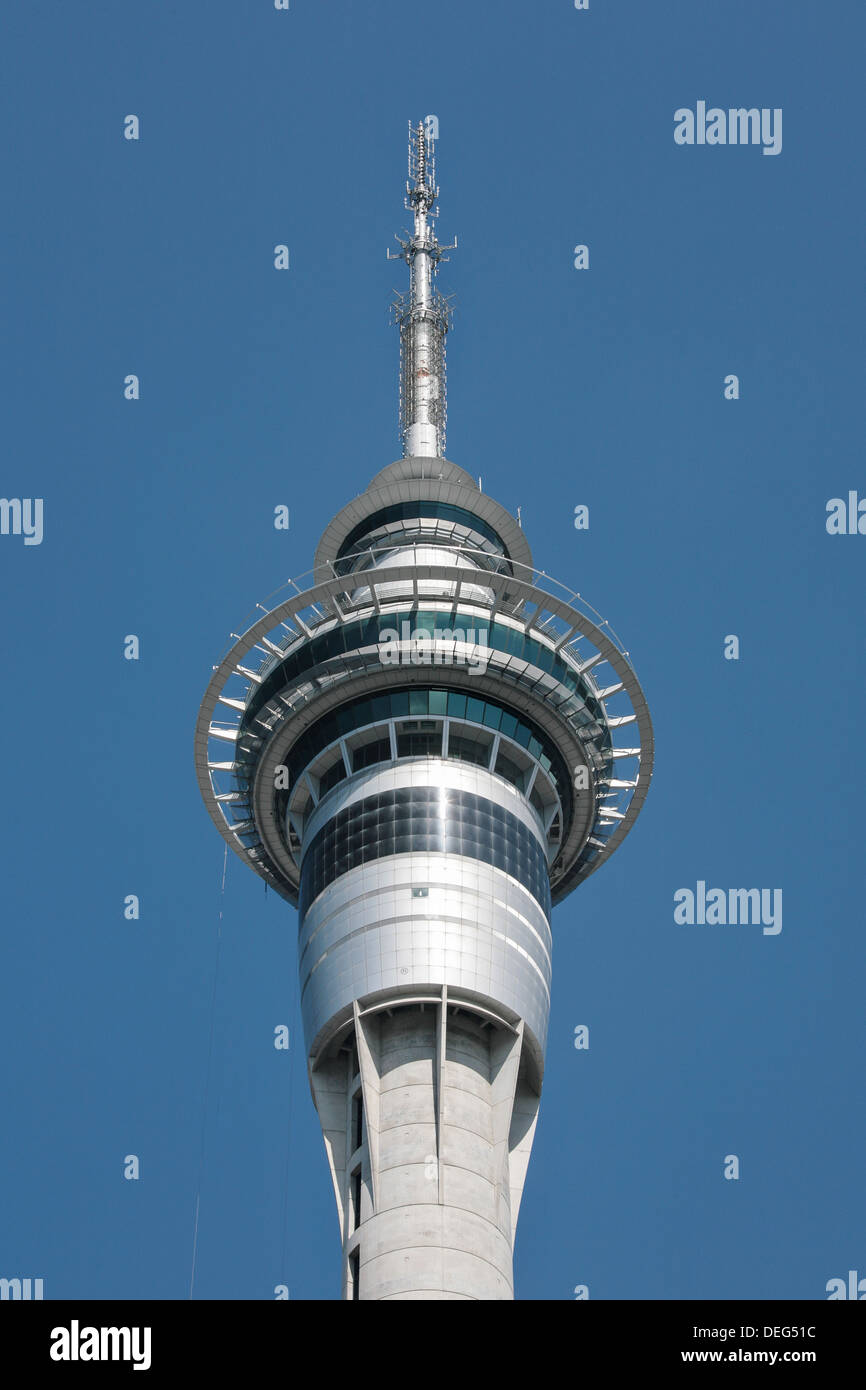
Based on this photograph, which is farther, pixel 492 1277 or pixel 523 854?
pixel 523 854

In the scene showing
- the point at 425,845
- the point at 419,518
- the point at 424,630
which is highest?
the point at 419,518

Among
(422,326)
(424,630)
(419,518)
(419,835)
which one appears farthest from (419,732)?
(422,326)

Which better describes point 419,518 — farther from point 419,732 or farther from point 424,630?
point 419,732
